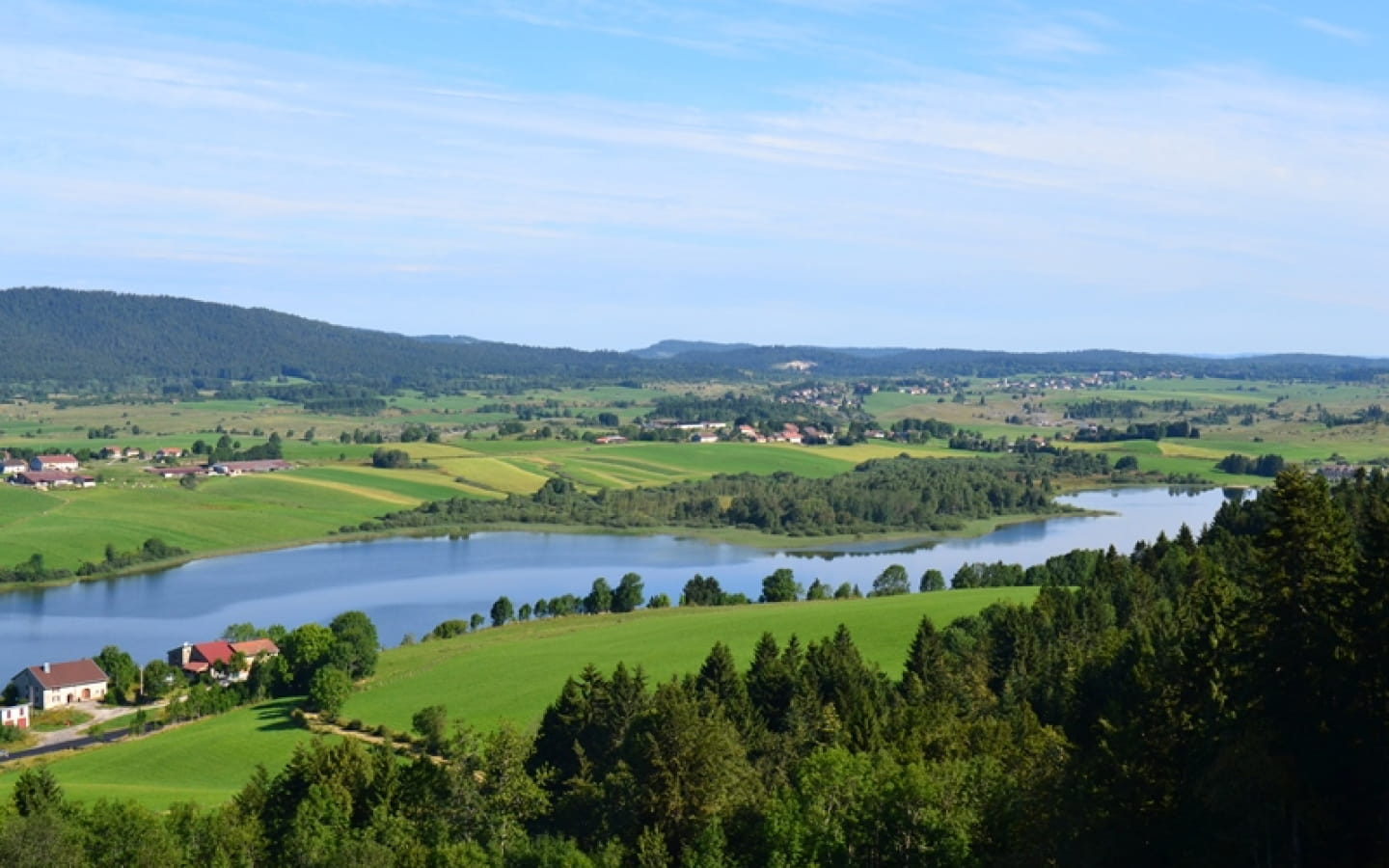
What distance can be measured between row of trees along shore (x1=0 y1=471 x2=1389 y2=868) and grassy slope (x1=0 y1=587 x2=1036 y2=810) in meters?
5.87

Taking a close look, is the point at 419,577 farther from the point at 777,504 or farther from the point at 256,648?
the point at 777,504

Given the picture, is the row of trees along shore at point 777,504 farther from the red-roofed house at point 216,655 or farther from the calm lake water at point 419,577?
the red-roofed house at point 216,655

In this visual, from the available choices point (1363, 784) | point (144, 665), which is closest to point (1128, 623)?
point (1363, 784)

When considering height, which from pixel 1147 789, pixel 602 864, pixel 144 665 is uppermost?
pixel 1147 789

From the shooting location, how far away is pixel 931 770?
58.7ft

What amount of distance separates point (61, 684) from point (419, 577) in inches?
914

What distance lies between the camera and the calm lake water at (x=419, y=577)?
50.9 metres

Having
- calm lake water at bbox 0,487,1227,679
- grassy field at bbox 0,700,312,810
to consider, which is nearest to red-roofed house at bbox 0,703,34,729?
grassy field at bbox 0,700,312,810

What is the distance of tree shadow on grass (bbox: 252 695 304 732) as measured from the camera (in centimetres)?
3481

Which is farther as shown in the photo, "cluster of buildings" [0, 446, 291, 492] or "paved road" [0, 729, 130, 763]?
"cluster of buildings" [0, 446, 291, 492]

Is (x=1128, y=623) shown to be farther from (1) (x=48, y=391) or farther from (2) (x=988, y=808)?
(1) (x=48, y=391)

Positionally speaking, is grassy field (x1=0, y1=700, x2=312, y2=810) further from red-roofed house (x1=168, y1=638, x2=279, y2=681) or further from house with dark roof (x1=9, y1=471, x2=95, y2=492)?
house with dark roof (x1=9, y1=471, x2=95, y2=492)

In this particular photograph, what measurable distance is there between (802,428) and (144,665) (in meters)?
95.1

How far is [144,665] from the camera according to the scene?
43.9m
